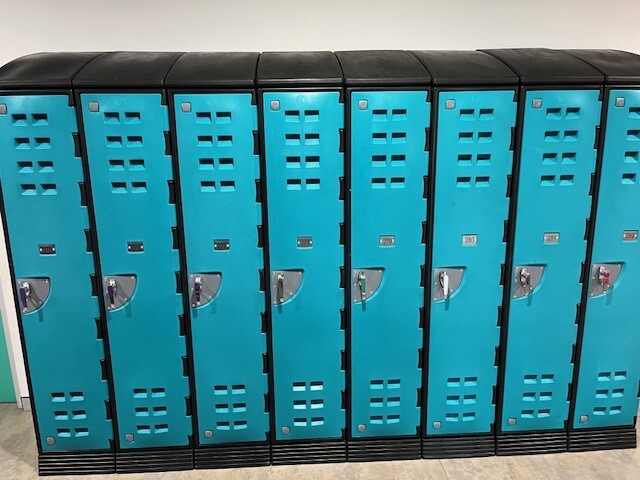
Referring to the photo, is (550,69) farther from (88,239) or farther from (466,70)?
(88,239)

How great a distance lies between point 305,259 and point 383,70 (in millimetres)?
1011

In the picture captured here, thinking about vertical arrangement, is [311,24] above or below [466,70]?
above

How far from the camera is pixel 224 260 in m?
3.00

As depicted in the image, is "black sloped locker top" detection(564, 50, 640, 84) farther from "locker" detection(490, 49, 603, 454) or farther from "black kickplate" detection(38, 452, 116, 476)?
"black kickplate" detection(38, 452, 116, 476)

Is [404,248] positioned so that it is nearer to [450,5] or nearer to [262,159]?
[262,159]

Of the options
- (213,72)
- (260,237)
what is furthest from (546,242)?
(213,72)

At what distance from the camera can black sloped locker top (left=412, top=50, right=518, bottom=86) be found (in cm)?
281

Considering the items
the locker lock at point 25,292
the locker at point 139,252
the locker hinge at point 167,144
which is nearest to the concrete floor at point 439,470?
the locker at point 139,252

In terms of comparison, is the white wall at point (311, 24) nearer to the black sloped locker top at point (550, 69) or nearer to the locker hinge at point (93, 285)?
the black sloped locker top at point (550, 69)

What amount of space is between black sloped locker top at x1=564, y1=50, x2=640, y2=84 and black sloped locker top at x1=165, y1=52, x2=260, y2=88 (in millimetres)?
1697

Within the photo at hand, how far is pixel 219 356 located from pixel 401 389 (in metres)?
1.01

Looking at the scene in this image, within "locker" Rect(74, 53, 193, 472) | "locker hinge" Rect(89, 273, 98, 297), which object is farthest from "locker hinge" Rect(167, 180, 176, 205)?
"locker hinge" Rect(89, 273, 98, 297)

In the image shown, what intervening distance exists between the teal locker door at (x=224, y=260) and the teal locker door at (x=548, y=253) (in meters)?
1.35

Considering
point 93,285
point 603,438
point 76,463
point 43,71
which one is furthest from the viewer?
point 603,438
